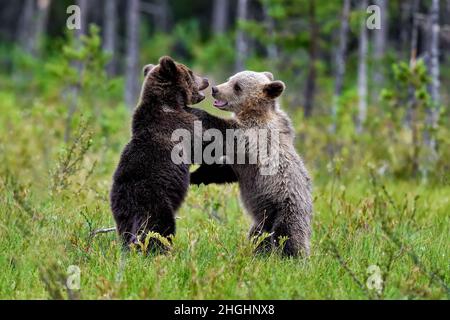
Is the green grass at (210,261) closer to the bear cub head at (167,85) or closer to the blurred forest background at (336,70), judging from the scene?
the bear cub head at (167,85)

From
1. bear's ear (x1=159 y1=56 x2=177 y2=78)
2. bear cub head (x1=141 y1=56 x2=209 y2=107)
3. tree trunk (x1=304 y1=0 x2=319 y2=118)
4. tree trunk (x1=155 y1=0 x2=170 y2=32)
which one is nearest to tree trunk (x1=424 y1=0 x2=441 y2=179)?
tree trunk (x1=304 y1=0 x2=319 y2=118)

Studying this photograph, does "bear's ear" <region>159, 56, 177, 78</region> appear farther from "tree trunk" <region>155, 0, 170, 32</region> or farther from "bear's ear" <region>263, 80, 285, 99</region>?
"tree trunk" <region>155, 0, 170, 32</region>

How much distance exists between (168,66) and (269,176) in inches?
48.8

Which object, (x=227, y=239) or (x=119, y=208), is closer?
(x=119, y=208)

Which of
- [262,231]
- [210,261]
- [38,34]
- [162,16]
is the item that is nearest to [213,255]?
[210,261]

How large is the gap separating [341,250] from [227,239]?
975mm

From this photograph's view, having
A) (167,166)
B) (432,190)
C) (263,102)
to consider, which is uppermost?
(263,102)

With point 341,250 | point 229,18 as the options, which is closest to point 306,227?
point 341,250

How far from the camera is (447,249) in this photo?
5.82 metres

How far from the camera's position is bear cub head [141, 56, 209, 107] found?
5.84m

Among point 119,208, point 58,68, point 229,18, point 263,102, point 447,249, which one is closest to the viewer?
point 119,208

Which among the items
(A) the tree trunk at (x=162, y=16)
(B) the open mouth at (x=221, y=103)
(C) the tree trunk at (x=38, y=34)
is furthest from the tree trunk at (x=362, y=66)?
(A) the tree trunk at (x=162, y=16)

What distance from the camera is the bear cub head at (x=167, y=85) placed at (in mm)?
5844
